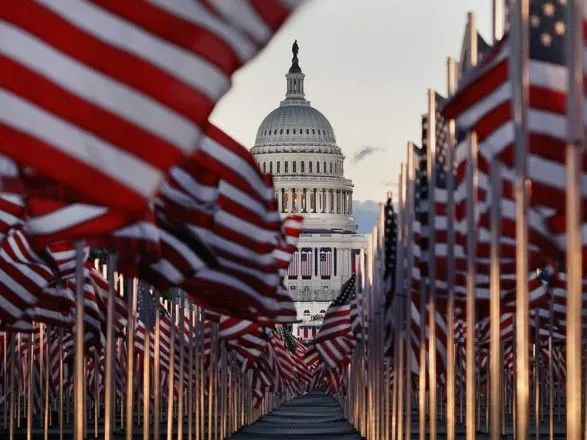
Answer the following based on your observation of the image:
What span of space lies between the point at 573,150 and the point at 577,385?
195 cm

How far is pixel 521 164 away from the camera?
19031 mm

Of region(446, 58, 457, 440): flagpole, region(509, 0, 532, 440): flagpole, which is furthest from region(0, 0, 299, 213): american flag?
region(446, 58, 457, 440): flagpole

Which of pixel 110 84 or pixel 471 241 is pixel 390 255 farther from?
pixel 110 84

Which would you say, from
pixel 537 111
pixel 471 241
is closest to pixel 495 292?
pixel 471 241

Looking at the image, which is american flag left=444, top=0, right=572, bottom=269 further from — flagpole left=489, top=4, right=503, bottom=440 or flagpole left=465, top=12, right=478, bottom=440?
flagpole left=465, top=12, right=478, bottom=440

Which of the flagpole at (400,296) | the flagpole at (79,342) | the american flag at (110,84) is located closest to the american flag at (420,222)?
the flagpole at (400,296)

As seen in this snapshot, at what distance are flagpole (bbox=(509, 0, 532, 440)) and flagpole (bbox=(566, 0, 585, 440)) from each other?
2.84ft

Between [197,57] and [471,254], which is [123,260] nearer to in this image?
[471,254]

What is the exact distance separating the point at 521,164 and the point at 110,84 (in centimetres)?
594

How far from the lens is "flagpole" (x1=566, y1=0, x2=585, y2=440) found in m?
16.8

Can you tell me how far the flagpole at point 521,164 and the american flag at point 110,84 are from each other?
5.33m

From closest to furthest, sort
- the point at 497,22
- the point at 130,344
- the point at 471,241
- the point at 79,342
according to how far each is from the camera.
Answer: the point at 497,22, the point at 79,342, the point at 471,241, the point at 130,344

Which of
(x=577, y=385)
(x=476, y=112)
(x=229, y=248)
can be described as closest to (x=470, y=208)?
(x=229, y=248)

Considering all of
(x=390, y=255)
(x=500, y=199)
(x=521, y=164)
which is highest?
(x=390, y=255)
